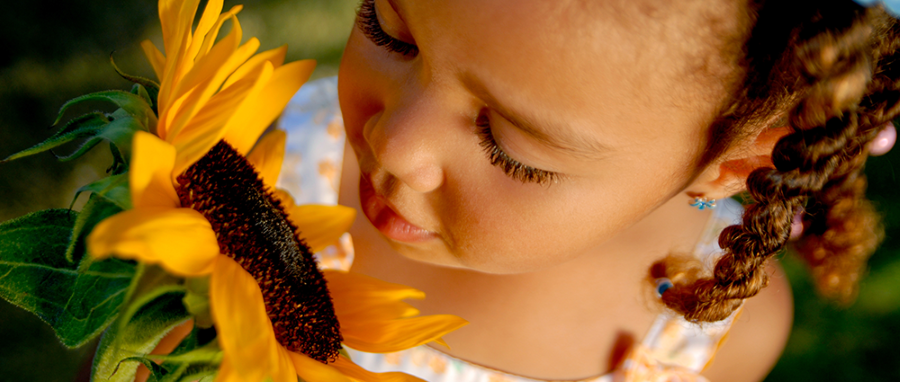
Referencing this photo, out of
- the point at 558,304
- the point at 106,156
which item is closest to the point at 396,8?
the point at 558,304

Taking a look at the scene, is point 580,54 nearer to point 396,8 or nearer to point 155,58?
point 396,8

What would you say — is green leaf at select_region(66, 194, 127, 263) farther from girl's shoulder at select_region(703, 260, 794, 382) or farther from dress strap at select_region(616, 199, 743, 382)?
girl's shoulder at select_region(703, 260, 794, 382)

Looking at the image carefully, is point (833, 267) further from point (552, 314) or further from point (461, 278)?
point (461, 278)

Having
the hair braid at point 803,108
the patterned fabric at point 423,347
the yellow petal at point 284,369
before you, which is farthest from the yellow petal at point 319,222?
the patterned fabric at point 423,347

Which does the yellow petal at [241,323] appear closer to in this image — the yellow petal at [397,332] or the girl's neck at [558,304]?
the yellow petal at [397,332]

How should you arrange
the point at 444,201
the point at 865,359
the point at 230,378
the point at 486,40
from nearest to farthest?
1. the point at 230,378
2. the point at 486,40
3. the point at 444,201
4. the point at 865,359

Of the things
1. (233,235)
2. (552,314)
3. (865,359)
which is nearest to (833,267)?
(552,314)
